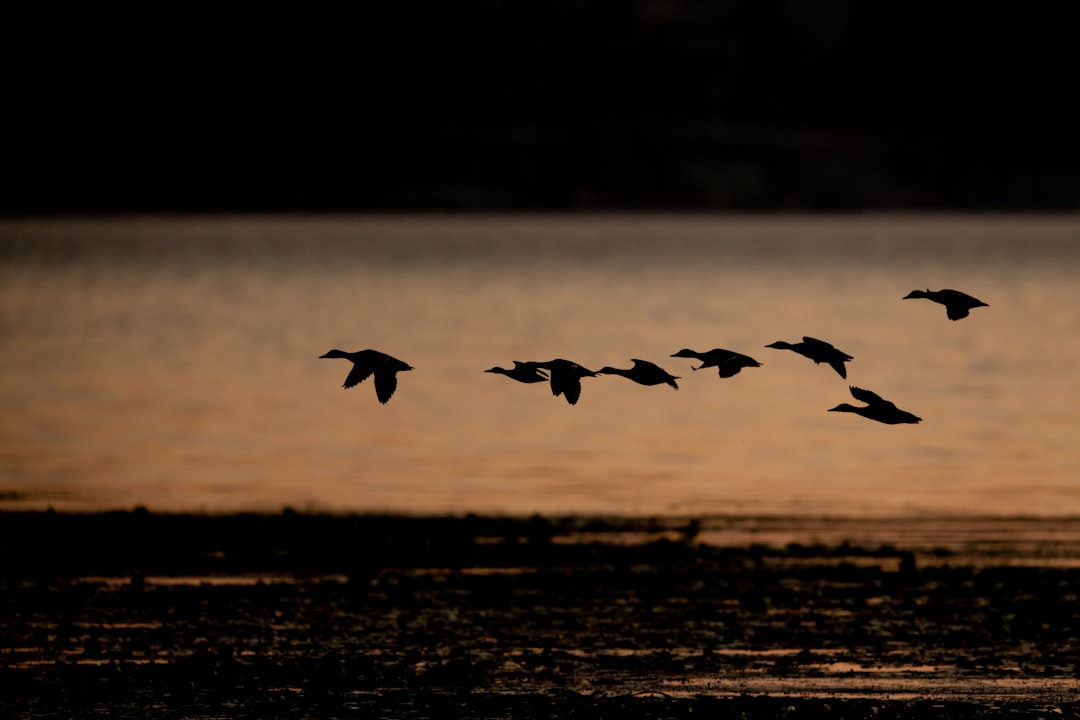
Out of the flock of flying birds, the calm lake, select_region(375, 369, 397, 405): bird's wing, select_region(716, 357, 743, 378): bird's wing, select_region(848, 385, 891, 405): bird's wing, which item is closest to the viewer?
select_region(375, 369, 397, 405): bird's wing

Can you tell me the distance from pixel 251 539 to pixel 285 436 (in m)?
12.9

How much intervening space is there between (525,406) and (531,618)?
71.7ft

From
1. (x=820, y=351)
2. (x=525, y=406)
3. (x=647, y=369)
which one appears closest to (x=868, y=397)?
(x=820, y=351)

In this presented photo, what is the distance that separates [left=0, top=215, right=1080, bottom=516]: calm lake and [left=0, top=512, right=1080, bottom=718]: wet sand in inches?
116

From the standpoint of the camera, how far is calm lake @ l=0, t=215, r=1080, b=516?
26625 millimetres

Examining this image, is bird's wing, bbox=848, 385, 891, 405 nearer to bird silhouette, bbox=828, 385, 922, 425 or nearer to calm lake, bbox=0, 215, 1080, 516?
bird silhouette, bbox=828, 385, 922, 425

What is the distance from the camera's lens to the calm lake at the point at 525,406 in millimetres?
26625

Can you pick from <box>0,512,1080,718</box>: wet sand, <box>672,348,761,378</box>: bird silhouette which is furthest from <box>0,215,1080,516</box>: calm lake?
<box>672,348,761,378</box>: bird silhouette

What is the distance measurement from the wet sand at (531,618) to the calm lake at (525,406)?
295 cm

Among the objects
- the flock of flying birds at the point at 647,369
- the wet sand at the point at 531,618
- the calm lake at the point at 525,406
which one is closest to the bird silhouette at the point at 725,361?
the flock of flying birds at the point at 647,369

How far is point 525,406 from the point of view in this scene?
38688 millimetres

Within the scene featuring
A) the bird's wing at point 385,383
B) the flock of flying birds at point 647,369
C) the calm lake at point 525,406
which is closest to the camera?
the bird's wing at point 385,383

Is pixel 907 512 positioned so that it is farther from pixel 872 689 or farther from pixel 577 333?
pixel 577 333

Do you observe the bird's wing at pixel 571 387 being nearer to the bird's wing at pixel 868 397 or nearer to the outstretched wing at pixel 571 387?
the outstretched wing at pixel 571 387
